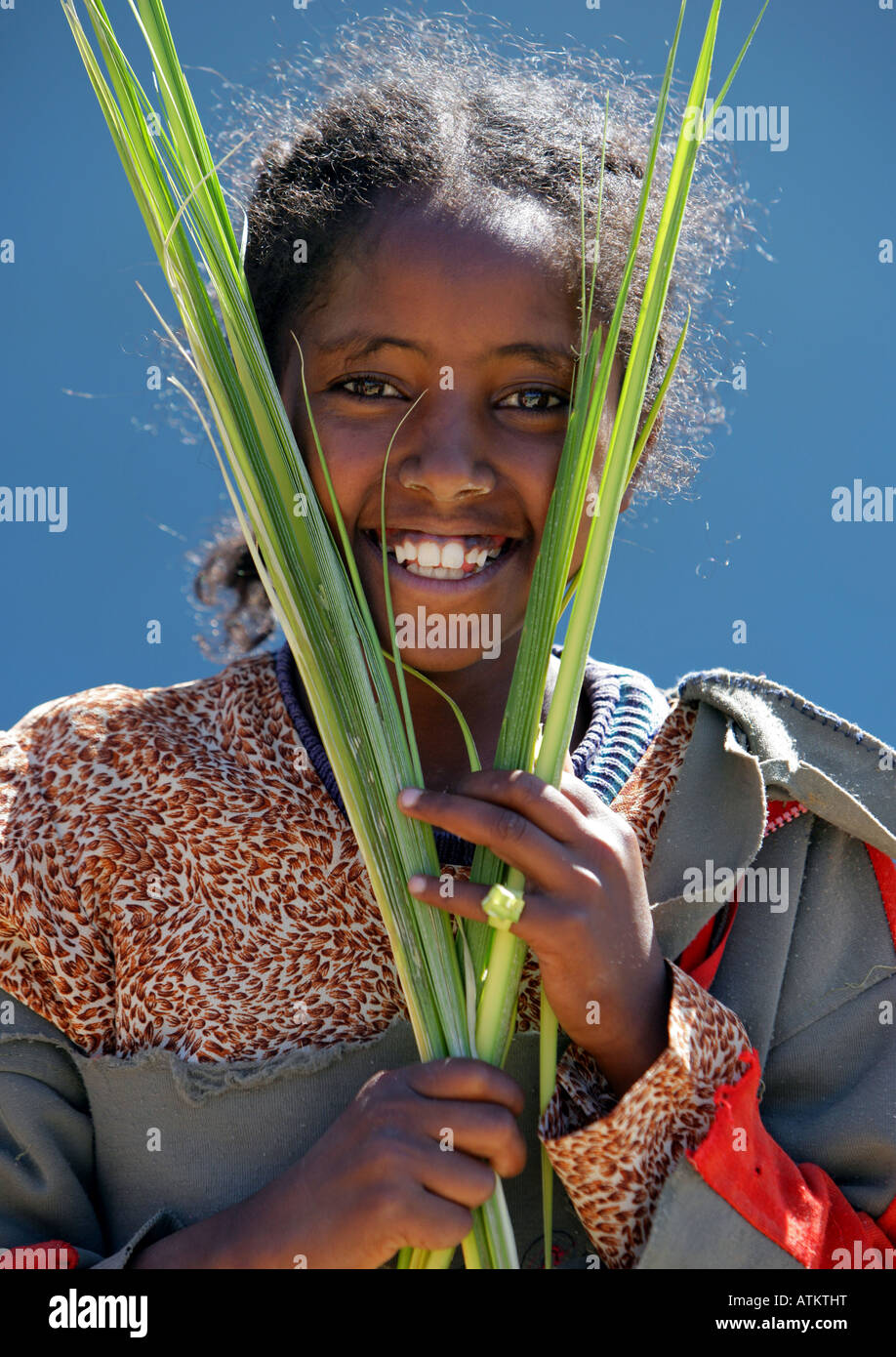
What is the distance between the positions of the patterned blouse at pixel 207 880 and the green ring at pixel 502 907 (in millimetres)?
296

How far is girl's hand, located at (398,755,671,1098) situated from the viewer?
1.05 meters

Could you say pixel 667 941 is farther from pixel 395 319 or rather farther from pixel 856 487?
pixel 856 487

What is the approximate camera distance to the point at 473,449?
4.10ft

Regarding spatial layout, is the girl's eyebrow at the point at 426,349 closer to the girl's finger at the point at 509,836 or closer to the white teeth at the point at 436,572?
the white teeth at the point at 436,572

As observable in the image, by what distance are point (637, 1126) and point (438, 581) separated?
506mm

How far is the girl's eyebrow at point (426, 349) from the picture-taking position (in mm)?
1281

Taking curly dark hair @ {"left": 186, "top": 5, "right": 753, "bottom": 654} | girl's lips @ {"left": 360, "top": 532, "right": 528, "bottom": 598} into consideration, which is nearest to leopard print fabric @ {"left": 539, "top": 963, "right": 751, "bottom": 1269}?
girl's lips @ {"left": 360, "top": 532, "right": 528, "bottom": 598}

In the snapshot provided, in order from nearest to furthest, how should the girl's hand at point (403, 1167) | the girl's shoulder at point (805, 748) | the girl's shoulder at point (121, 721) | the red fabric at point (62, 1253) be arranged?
the girl's hand at point (403, 1167)
the red fabric at point (62, 1253)
the girl's shoulder at point (805, 748)
the girl's shoulder at point (121, 721)

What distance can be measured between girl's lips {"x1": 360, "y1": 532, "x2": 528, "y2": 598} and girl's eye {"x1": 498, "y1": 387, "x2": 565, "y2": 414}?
4.8 inches

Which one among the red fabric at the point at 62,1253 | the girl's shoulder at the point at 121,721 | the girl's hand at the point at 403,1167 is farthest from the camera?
the girl's shoulder at the point at 121,721

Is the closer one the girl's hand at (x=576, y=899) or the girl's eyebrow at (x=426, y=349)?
the girl's hand at (x=576, y=899)

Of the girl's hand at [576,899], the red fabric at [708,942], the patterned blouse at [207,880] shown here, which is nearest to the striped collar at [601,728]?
the patterned blouse at [207,880]

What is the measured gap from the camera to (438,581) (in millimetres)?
1309

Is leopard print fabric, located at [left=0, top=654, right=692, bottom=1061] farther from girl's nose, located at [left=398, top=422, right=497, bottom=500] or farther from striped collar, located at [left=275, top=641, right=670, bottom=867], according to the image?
girl's nose, located at [left=398, top=422, right=497, bottom=500]
